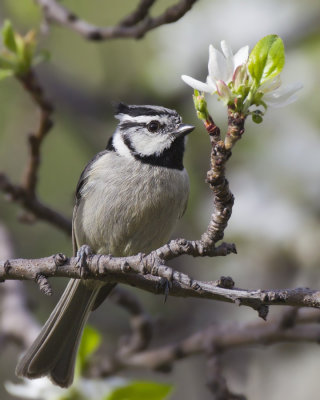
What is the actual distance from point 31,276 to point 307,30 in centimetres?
344

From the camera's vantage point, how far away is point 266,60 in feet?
6.19

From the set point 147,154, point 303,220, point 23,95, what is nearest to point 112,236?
point 147,154

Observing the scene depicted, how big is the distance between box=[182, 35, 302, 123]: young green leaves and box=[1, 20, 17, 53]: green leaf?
1368 mm

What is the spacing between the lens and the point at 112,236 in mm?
3373

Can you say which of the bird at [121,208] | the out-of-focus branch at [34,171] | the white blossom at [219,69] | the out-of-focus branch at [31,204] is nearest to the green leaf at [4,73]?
the out-of-focus branch at [34,171]

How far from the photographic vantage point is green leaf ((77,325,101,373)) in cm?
297

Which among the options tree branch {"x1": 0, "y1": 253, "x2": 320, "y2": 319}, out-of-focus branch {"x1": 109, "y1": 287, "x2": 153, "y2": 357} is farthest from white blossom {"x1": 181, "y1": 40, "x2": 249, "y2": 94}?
out-of-focus branch {"x1": 109, "y1": 287, "x2": 153, "y2": 357}

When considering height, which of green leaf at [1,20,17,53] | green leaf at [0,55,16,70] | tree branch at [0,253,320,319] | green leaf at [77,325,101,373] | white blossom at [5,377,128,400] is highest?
green leaf at [1,20,17,53]

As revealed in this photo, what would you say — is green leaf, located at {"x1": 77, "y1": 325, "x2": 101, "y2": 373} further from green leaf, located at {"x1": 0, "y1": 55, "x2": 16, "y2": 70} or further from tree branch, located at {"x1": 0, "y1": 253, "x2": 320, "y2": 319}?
green leaf, located at {"x1": 0, "y1": 55, "x2": 16, "y2": 70}

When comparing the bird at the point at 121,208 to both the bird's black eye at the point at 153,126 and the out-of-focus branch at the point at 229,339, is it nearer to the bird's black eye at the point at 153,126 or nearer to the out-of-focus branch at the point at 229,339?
the bird's black eye at the point at 153,126

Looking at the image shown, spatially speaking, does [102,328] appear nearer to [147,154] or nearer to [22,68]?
[147,154]

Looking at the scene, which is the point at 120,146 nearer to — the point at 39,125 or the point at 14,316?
the point at 39,125

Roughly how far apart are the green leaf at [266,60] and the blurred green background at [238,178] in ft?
7.75

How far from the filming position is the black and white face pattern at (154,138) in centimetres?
355
